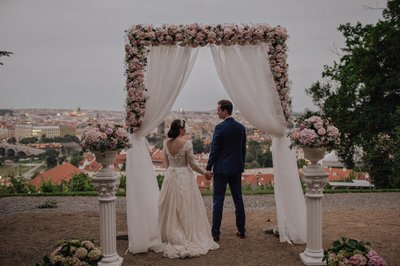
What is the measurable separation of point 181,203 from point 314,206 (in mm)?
1821

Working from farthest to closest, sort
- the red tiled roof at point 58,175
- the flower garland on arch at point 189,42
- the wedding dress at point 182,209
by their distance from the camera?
the red tiled roof at point 58,175 → the flower garland on arch at point 189,42 → the wedding dress at point 182,209

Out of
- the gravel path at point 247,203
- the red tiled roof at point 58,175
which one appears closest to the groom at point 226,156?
the gravel path at point 247,203

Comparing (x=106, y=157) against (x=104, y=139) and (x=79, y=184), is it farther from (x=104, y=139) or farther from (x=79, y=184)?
(x=79, y=184)

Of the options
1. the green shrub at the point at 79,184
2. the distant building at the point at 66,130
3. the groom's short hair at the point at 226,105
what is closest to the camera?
the groom's short hair at the point at 226,105

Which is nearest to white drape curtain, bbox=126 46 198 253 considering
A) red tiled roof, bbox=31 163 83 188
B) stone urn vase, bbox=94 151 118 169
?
stone urn vase, bbox=94 151 118 169

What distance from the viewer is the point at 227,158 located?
5.52 meters

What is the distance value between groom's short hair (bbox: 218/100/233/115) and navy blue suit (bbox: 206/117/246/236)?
0.13 meters

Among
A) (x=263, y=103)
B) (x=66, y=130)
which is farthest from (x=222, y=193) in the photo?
(x=66, y=130)

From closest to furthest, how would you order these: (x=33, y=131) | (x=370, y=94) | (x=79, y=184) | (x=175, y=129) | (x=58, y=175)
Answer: (x=175, y=129) < (x=33, y=131) < (x=79, y=184) < (x=58, y=175) < (x=370, y=94)

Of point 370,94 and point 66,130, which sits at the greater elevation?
point 370,94

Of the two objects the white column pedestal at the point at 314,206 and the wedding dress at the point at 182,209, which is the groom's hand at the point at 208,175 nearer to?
the wedding dress at the point at 182,209

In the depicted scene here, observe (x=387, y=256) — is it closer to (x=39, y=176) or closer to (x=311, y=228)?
(x=311, y=228)

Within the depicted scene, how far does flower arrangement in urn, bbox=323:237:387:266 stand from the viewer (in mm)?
3459

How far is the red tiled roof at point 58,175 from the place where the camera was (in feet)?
38.5
